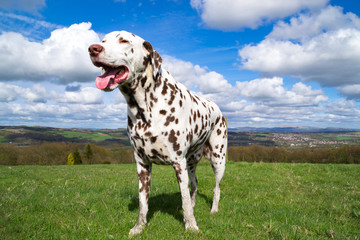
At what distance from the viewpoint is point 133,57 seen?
348cm

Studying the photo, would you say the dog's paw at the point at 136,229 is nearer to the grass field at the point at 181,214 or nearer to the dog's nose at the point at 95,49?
the grass field at the point at 181,214

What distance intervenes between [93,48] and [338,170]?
12.7m

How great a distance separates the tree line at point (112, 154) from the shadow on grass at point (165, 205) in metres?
33.1

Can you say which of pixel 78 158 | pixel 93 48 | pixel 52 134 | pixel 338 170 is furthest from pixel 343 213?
pixel 52 134

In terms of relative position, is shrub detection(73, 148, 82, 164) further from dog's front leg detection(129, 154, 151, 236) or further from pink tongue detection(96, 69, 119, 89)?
pink tongue detection(96, 69, 119, 89)

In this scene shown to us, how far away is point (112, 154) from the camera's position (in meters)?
52.8

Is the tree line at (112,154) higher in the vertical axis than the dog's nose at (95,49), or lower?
lower

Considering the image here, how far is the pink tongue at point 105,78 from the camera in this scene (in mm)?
3273

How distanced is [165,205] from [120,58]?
12.8ft

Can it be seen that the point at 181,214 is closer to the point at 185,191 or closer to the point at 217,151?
the point at 185,191

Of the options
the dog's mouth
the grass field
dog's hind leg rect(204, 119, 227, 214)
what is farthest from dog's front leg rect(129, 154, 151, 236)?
dog's hind leg rect(204, 119, 227, 214)

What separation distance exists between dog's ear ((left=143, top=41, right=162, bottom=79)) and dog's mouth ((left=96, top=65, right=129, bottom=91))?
53cm

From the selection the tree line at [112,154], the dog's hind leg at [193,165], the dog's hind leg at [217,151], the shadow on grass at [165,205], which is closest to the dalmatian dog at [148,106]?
the shadow on grass at [165,205]

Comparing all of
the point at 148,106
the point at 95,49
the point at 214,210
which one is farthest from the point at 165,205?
the point at 95,49
